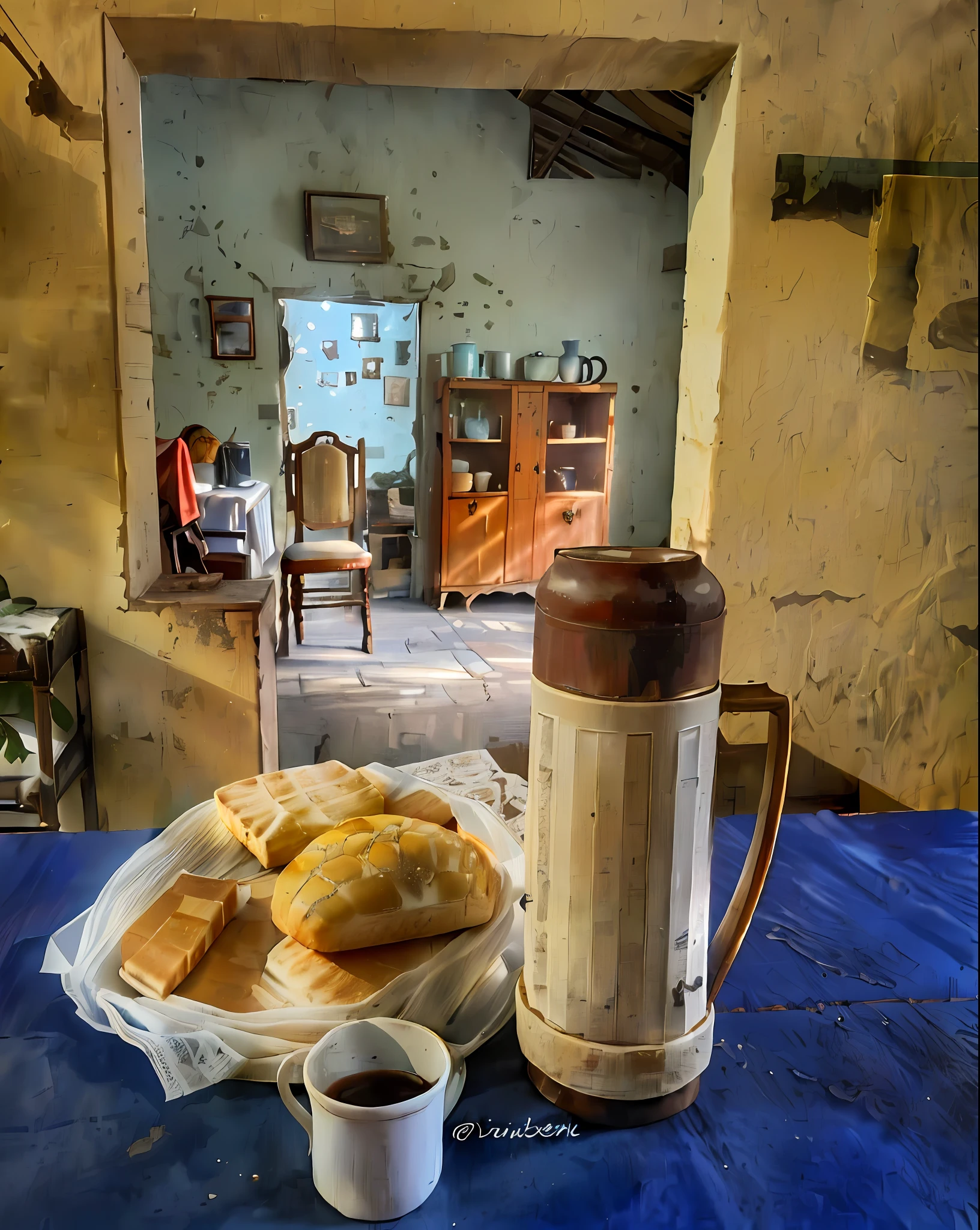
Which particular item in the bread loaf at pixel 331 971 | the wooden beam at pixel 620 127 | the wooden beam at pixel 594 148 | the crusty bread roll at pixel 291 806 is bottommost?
the bread loaf at pixel 331 971

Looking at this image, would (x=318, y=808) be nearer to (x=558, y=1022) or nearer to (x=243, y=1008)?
(x=243, y=1008)

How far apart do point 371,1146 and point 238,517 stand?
3821 millimetres

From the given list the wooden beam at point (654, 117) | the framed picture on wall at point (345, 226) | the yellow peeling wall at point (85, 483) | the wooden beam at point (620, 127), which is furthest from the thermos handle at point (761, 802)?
the wooden beam at point (620, 127)

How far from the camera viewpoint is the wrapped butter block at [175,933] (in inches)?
26.1

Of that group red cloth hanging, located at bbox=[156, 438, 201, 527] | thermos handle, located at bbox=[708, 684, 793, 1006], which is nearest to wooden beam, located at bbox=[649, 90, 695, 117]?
red cloth hanging, located at bbox=[156, 438, 201, 527]

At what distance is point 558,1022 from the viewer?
567 millimetres

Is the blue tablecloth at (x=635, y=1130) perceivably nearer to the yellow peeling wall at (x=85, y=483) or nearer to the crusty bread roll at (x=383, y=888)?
the crusty bread roll at (x=383, y=888)

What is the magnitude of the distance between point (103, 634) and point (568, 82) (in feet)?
4.84

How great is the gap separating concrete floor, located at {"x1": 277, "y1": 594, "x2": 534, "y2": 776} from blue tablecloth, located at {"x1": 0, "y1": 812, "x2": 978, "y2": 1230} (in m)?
1.54

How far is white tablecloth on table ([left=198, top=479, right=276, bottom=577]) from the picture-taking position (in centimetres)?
402

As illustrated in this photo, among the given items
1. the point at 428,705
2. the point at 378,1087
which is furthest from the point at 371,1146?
the point at 428,705

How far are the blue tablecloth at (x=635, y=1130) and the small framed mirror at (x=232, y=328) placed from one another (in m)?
4.53

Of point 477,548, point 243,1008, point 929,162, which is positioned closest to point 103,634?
point 243,1008

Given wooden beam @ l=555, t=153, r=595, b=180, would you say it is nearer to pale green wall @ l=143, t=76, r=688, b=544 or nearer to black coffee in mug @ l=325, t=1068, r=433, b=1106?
pale green wall @ l=143, t=76, r=688, b=544
